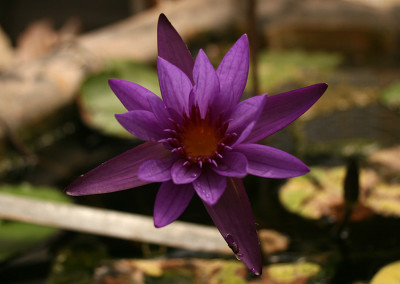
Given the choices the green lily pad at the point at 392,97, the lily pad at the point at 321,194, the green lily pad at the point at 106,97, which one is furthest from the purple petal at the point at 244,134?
the green lily pad at the point at 392,97

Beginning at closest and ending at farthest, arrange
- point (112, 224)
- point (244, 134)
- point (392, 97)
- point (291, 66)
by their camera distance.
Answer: point (244, 134)
point (112, 224)
point (392, 97)
point (291, 66)

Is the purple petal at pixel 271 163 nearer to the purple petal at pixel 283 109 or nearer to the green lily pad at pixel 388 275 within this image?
the purple petal at pixel 283 109

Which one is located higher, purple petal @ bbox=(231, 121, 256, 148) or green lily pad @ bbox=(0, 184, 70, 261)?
purple petal @ bbox=(231, 121, 256, 148)

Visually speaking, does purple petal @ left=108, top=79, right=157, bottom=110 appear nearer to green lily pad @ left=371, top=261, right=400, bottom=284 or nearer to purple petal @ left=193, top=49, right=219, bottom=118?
purple petal @ left=193, top=49, right=219, bottom=118

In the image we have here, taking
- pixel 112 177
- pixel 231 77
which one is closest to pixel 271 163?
pixel 231 77

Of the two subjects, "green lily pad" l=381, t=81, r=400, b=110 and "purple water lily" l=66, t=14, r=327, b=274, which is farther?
"green lily pad" l=381, t=81, r=400, b=110

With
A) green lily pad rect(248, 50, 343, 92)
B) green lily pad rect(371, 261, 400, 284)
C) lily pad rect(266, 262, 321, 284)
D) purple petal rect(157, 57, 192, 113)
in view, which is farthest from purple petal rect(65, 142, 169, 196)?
green lily pad rect(248, 50, 343, 92)

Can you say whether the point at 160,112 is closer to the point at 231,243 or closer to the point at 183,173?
the point at 183,173
